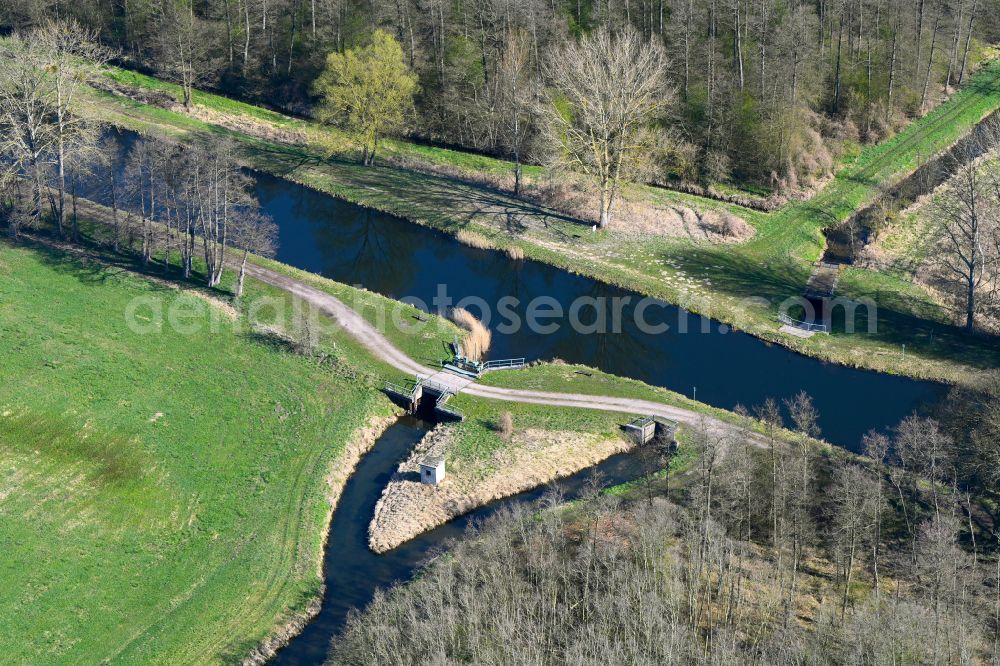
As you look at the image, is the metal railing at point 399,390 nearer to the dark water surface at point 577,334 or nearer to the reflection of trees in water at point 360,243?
→ the dark water surface at point 577,334

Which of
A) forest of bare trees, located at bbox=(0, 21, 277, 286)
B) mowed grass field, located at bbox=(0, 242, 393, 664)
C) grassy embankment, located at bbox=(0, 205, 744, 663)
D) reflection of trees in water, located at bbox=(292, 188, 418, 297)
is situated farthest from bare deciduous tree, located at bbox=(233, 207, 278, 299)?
reflection of trees in water, located at bbox=(292, 188, 418, 297)

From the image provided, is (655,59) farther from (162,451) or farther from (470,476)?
(162,451)

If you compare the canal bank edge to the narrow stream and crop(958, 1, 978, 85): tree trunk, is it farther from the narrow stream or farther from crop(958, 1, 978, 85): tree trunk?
crop(958, 1, 978, 85): tree trunk

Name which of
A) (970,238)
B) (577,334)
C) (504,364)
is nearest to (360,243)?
(577,334)

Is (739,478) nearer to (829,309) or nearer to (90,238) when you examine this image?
(829,309)

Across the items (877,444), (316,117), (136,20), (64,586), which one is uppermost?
(136,20)

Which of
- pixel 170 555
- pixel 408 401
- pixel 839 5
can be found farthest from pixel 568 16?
pixel 170 555

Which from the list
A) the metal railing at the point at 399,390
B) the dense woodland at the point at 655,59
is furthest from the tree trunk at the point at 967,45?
the metal railing at the point at 399,390
